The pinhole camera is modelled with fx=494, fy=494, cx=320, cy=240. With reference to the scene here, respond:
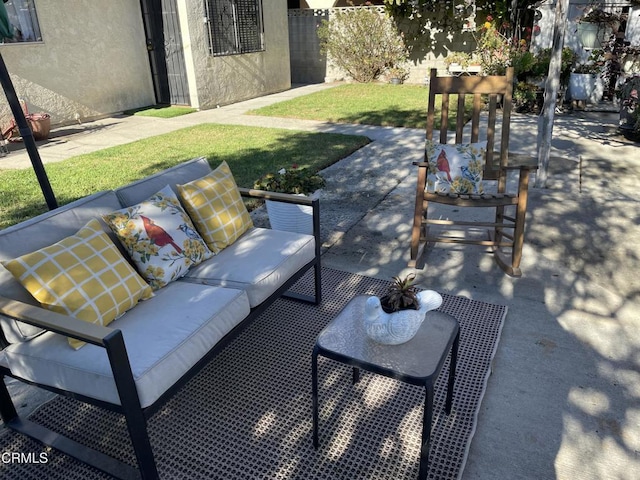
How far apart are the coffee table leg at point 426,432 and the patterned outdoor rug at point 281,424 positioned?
13 cm

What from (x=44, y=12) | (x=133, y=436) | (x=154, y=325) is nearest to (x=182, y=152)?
(x=44, y=12)

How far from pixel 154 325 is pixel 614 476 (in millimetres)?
1949

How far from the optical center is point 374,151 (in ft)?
21.3

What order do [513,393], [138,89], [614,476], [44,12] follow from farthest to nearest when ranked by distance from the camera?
[138,89] < [44,12] < [513,393] < [614,476]

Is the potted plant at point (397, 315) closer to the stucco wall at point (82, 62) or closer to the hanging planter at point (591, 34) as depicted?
the stucco wall at point (82, 62)

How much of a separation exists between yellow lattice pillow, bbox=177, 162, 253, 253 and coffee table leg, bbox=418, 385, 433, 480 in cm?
155

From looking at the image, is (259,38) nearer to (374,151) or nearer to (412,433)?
(374,151)

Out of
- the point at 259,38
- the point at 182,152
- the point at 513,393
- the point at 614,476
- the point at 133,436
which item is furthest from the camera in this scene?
the point at 259,38

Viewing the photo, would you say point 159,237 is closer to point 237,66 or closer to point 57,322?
point 57,322

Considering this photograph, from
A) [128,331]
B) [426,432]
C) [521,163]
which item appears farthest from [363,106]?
[426,432]

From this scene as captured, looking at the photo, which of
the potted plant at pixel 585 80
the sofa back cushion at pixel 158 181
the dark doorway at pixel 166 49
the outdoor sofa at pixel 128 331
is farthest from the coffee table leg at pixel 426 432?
the dark doorway at pixel 166 49

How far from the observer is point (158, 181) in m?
2.84

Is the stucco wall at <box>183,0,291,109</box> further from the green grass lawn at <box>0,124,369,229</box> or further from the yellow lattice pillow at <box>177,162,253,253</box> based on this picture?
the yellow lattice pillow at <box>177,162,253,253</box>

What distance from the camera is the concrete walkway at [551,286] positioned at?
209 centimetres
